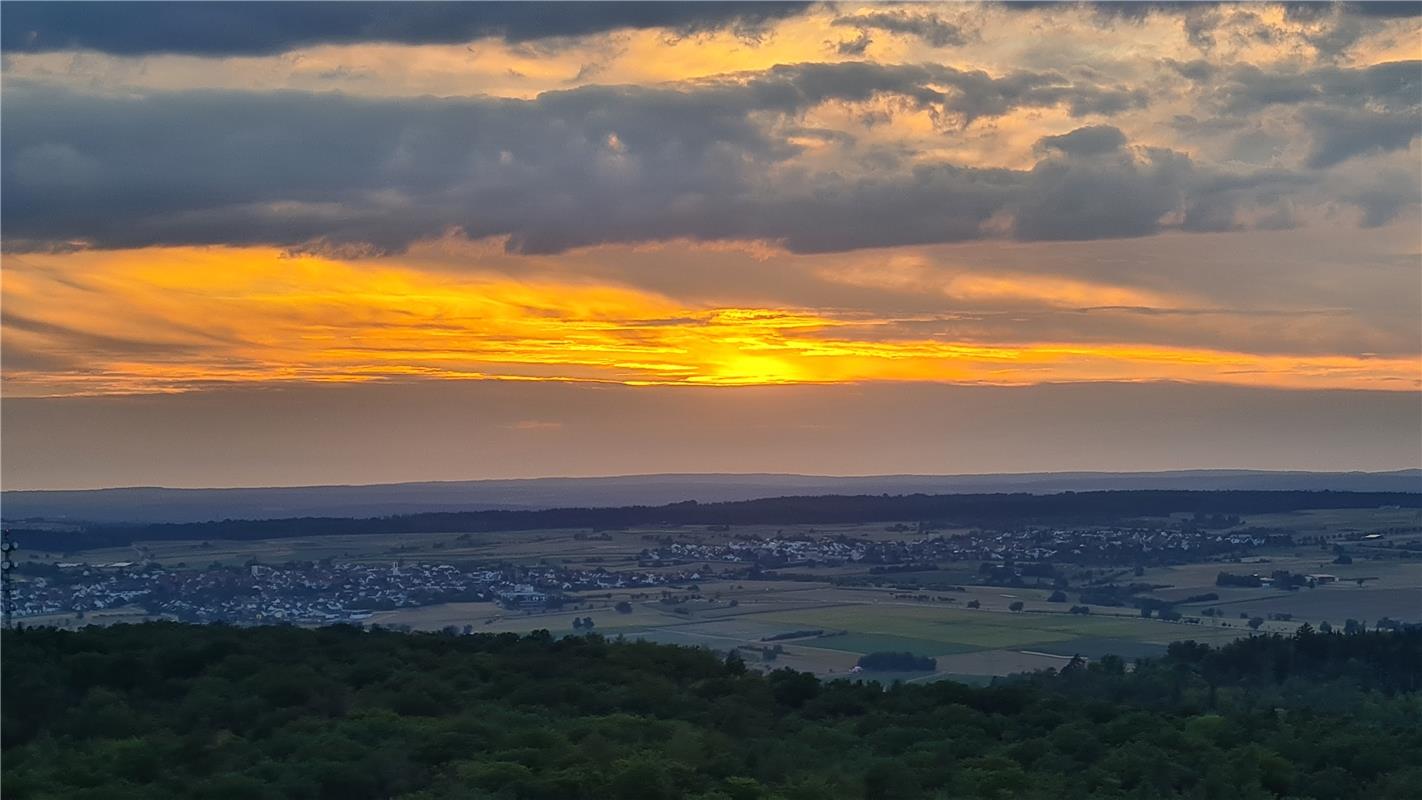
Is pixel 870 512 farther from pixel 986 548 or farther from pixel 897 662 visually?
pixel 897 662

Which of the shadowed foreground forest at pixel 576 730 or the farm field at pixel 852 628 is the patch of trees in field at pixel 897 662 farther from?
the shadowed foreground forest at pixel 576 730

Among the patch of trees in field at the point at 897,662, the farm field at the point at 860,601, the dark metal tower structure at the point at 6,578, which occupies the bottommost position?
the patch of trees in field at the point at 897,662

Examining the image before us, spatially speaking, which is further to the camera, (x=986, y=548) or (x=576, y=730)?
(x=986, y=548)

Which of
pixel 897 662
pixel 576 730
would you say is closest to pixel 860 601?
pixel 897 662

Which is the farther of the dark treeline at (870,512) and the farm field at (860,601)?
the dark treeline at (870,512)

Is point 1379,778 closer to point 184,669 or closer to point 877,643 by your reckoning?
point 184,669

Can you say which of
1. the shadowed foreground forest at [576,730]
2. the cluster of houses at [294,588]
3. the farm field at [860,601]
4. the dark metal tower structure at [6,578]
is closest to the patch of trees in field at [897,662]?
the farm field at [860,601]

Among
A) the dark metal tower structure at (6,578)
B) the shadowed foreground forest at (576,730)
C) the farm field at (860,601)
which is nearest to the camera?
the shadowed foreground forest at (576,730)
